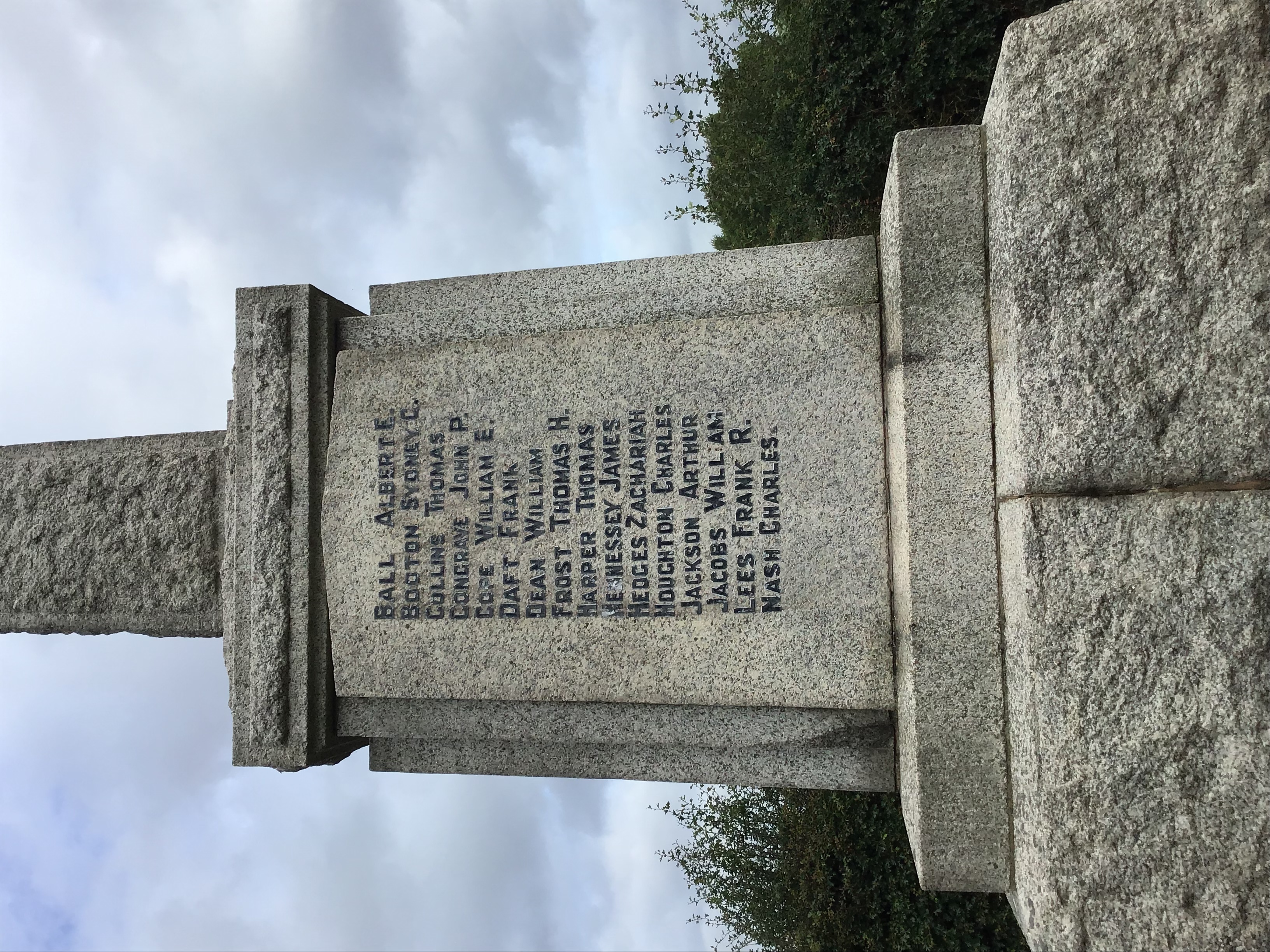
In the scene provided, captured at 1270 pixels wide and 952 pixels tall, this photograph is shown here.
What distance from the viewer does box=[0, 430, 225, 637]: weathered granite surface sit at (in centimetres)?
388

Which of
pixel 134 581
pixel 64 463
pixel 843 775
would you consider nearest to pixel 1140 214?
pixel 843 775

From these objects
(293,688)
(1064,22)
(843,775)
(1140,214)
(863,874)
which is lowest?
(863,874)

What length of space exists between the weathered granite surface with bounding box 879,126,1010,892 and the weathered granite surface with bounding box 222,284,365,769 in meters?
2.41

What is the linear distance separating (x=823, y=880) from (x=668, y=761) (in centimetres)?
502

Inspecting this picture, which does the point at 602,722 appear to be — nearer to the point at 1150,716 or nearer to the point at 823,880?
the point at 1150,716

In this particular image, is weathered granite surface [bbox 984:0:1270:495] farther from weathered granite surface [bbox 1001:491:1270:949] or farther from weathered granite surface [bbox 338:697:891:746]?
weathered granite surface [bbox 338:697:891:746]

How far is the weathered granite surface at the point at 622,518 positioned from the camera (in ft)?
10.2

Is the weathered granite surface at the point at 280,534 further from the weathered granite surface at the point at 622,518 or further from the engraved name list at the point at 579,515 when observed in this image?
the engraved name list at the point at 579,515

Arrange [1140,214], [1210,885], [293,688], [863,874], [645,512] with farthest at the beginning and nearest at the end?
1. [863,874]
2. [293,688]
3. [645,512]
4. [1140,214]
5. [1210,885]

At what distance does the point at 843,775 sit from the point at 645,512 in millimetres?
1356

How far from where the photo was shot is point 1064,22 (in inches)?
101

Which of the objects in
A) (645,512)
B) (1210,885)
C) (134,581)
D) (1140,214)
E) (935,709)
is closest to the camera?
(1210,885)

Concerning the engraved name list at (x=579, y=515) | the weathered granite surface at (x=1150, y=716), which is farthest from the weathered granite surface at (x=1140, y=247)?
the engraved name list at (x=579, y=515)

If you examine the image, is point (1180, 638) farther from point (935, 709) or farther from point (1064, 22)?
point (1064, 22)
